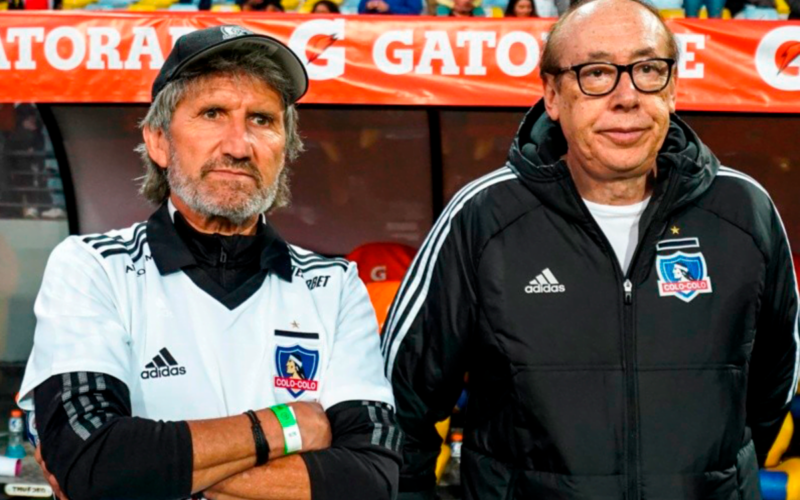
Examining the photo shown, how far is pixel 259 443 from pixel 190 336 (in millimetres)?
248

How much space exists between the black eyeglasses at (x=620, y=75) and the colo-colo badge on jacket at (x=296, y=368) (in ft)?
2.68

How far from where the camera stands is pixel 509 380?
7.85 feet

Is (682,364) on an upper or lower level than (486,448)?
upper

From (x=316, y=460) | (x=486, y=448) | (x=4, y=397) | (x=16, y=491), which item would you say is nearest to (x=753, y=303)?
(x=486, y=448)

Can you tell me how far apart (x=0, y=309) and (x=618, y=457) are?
20.0 feet

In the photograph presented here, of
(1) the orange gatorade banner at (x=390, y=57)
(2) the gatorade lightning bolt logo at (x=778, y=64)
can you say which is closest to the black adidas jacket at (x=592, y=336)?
(1) the orange gatorade banner at (x=390, y=57)

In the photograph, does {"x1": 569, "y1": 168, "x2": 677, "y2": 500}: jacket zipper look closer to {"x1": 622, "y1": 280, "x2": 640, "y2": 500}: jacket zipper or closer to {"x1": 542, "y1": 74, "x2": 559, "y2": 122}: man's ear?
{"x1": 622, "y1": 280, "x2": 640, "y2": 500}: jacket zipper

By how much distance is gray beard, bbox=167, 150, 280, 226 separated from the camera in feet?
7.27

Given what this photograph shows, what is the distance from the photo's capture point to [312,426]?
2105 mm

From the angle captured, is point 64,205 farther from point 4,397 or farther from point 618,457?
point 618,457

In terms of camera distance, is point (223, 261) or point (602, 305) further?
point (602, 305)

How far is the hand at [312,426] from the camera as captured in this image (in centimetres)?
209

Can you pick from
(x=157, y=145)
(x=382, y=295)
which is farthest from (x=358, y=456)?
(x=382, y=295)

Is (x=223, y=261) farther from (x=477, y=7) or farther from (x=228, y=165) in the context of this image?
(x=477, y=7)
